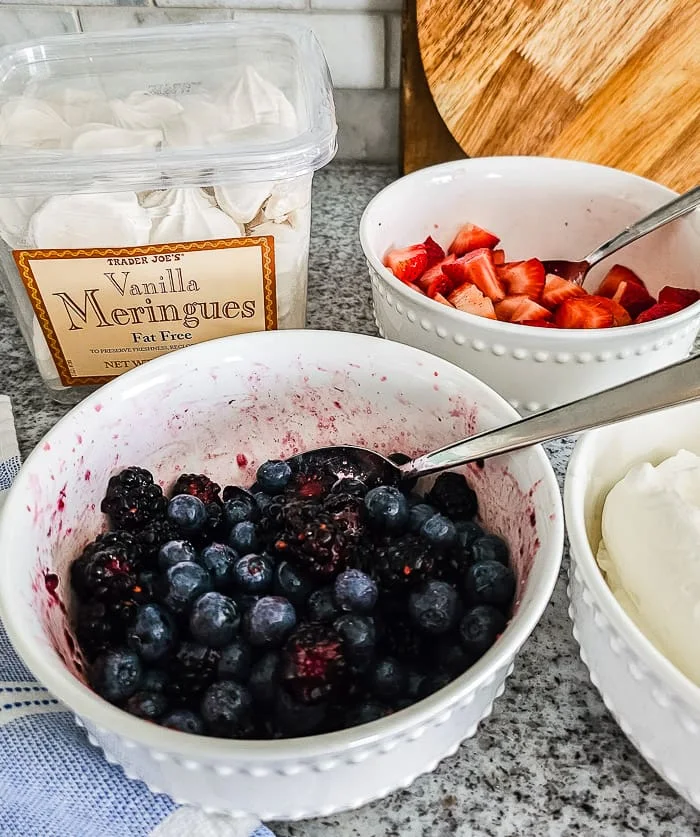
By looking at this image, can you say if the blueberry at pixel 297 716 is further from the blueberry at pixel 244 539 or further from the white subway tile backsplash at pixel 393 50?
the white subway tile backsplash at pixel 393 50

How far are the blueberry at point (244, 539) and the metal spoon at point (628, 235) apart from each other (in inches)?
19.7

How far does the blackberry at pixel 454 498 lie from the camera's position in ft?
2.15

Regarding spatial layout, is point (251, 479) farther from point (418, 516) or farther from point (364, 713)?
point (364, 713)

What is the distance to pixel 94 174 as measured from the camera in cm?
68

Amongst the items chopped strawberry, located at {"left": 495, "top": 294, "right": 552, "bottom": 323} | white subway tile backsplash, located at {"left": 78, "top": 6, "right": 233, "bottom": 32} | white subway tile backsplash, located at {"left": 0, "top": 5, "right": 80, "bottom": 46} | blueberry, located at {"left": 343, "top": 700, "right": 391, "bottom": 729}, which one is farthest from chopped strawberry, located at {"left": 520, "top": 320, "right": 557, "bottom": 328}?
white subway tile backsplash, located at {"left": 0, "top": 5, "right": 80, "bottom": 46}

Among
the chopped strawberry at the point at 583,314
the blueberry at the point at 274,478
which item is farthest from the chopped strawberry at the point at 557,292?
the blueberry at the point at 274,478

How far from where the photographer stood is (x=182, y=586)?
58 cm

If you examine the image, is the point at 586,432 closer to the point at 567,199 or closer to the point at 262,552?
the point at 262,552

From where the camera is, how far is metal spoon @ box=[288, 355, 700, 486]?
514 mm

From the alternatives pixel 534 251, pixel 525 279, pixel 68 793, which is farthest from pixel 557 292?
pixel 68 793

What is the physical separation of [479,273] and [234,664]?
19.8 inches

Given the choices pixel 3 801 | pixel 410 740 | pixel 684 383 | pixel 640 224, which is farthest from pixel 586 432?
pixel 3 801

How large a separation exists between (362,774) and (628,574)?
23 centimetres

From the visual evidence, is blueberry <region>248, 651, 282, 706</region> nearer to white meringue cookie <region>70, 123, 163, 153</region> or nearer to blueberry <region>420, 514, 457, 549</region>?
blueberry <region>420, 514, 457, 549</region>
